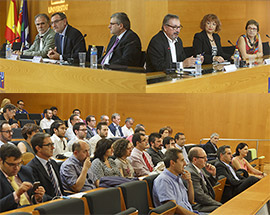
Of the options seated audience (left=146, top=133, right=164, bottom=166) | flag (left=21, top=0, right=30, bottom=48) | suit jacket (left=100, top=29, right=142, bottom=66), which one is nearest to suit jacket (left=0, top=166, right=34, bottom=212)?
suit jacket (left=100, top=29, right=142, bottom=66)

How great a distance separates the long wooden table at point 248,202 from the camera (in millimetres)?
2688

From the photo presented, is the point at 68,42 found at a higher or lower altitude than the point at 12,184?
higher

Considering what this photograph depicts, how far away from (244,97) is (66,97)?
484cm

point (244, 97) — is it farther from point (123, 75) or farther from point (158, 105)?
point (123, 75)

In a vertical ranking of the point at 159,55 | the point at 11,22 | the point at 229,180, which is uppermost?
the point at 11,22

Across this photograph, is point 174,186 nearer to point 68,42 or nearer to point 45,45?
point 68,42

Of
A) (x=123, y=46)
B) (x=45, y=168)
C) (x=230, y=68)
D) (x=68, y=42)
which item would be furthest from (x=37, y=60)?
(x=230, y=68)

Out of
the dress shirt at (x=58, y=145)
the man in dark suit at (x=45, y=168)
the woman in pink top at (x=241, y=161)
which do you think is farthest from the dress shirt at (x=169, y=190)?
the woman in pink top at (x=241, y=161)

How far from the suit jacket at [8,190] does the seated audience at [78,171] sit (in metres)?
0.40

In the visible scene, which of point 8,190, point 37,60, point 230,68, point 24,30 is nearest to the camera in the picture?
point 8,190

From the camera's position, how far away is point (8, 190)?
2.31 meters

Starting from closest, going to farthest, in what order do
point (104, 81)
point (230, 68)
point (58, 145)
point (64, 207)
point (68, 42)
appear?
point (64, 207)
point (104, 81)
point (230, 68)
point (68, 42)
point (58, 145)

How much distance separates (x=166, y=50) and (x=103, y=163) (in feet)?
3.68

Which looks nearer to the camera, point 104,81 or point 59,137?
point 104,81
